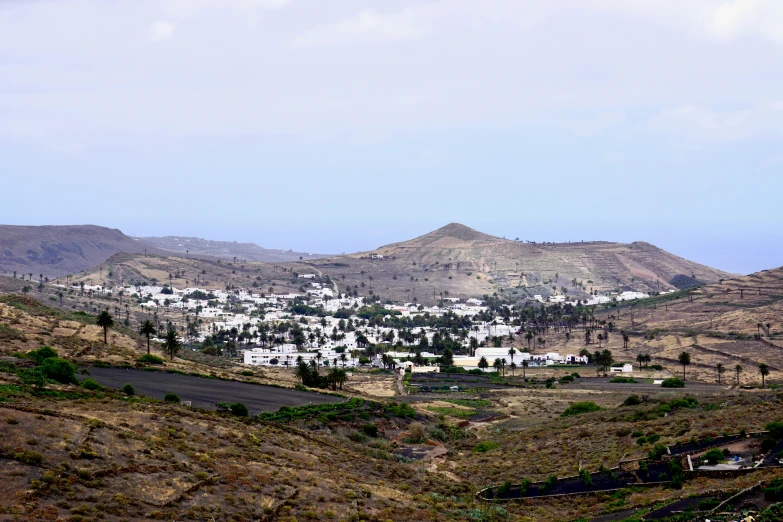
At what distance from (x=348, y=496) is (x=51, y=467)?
29.3ft

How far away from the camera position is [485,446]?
128 ft

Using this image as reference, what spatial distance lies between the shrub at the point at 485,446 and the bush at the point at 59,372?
67.4 feet

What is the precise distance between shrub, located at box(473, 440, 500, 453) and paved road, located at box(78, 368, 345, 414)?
36.2ft

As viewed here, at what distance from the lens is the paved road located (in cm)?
3944

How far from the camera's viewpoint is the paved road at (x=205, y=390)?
39438mm

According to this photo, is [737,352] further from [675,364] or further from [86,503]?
[86,503]

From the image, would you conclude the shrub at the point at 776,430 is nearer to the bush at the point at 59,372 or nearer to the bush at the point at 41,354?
the bush at the point at 59,372

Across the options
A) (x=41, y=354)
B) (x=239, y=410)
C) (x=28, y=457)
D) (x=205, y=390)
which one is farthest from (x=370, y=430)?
(x=28, y=457)

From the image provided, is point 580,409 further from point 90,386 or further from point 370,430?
point 90,386

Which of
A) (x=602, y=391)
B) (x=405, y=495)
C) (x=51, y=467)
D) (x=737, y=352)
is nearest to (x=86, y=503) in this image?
(x=51, y=467)

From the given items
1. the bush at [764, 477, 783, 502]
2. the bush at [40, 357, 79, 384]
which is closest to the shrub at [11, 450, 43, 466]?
the bush at [40, 357, 79, 384]

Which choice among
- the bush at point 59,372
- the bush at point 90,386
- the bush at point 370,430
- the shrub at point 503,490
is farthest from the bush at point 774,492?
the bush at point 59,372

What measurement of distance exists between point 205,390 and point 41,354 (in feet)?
30.2

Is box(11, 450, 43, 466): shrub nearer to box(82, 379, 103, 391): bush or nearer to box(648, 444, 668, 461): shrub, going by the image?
box(82, 379, 103, 391): bush
